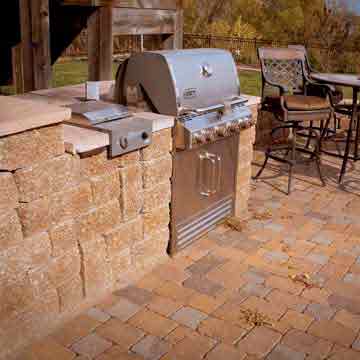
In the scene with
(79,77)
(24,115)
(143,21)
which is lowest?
(79,77)

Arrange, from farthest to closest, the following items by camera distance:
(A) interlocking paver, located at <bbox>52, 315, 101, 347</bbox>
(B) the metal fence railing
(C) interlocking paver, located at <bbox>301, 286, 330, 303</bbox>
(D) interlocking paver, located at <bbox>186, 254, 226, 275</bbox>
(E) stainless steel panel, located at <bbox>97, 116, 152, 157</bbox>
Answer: (B) the metal fence railing < (D) interlocking paver, located at <bbox>186, 254, 226, 275</bbox> < (C) interlocking paver, located at <bbox>301, 286, 330, 303</bbox> < (E) stainless steel panel, located at <bbox>97, 116, 152, 157</bbox> < (A) interlocking paver, located at <bbox>52, 315, 101, 347</bbox>

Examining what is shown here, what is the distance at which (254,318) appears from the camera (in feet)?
8.89

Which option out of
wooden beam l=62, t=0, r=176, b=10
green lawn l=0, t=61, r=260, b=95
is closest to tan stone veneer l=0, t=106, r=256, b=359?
wooden beam l=62, t=0, r=176, b=10

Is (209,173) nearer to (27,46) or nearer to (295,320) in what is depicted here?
(295,320)

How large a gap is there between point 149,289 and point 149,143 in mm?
877

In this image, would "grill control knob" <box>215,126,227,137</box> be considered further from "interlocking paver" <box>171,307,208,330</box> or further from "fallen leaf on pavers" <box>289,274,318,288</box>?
"interlocking paver" <box>171,307,208,330</box>

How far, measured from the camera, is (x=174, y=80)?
292cm

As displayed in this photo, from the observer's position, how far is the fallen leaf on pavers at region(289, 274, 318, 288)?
308 centimetres

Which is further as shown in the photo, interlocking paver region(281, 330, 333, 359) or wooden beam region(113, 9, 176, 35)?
wooden beam region(113, 9, 176, 35)

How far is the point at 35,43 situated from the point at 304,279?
2.81 meters

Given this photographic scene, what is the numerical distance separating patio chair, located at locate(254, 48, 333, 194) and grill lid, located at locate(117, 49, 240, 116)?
1351 mm

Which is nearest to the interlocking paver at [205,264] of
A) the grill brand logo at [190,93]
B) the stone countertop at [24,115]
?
the grill brand logo at [190,93]

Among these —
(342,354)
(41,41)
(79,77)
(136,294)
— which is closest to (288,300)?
(342,354)

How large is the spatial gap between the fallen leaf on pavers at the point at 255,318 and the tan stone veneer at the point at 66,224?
73 centimetres
